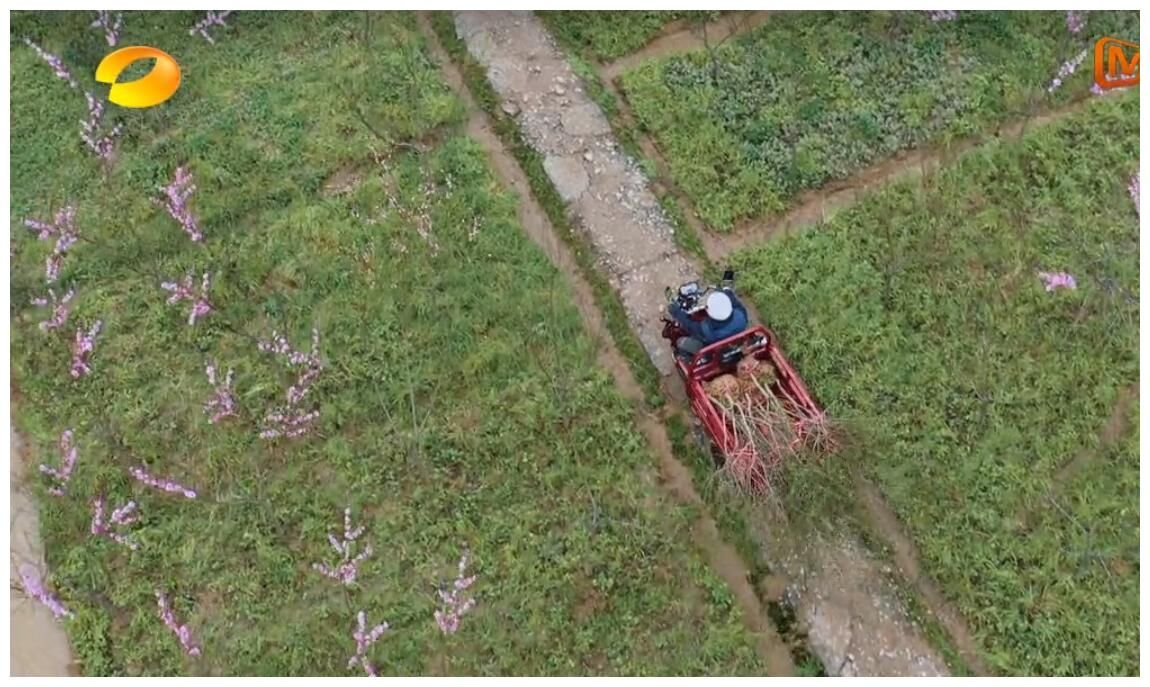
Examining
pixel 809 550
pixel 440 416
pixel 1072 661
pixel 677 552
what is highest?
pixel 440 416

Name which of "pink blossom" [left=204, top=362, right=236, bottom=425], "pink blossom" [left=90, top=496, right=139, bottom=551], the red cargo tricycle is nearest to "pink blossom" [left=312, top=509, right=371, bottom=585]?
"pink blossom" [left=204, top=362, right=236, bottom=425]

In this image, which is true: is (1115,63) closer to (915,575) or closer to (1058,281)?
(1058,281)

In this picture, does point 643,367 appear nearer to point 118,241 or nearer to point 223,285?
point 223,285

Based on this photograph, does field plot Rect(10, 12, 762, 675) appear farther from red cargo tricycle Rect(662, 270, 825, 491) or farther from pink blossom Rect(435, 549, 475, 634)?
red cargo tricycle Rect(662, 270, 825, 491)

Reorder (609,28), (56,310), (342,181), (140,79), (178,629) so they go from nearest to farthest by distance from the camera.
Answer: (178,629) → (56,310) → (342,181) → (140,79) → (609,28)

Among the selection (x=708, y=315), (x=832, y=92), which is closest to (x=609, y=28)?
(x=832, y=92)

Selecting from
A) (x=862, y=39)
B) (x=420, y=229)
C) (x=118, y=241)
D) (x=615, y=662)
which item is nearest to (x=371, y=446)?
(x=420, y=229)

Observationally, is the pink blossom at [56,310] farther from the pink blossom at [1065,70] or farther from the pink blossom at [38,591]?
the pink blossom at [1065,70]
